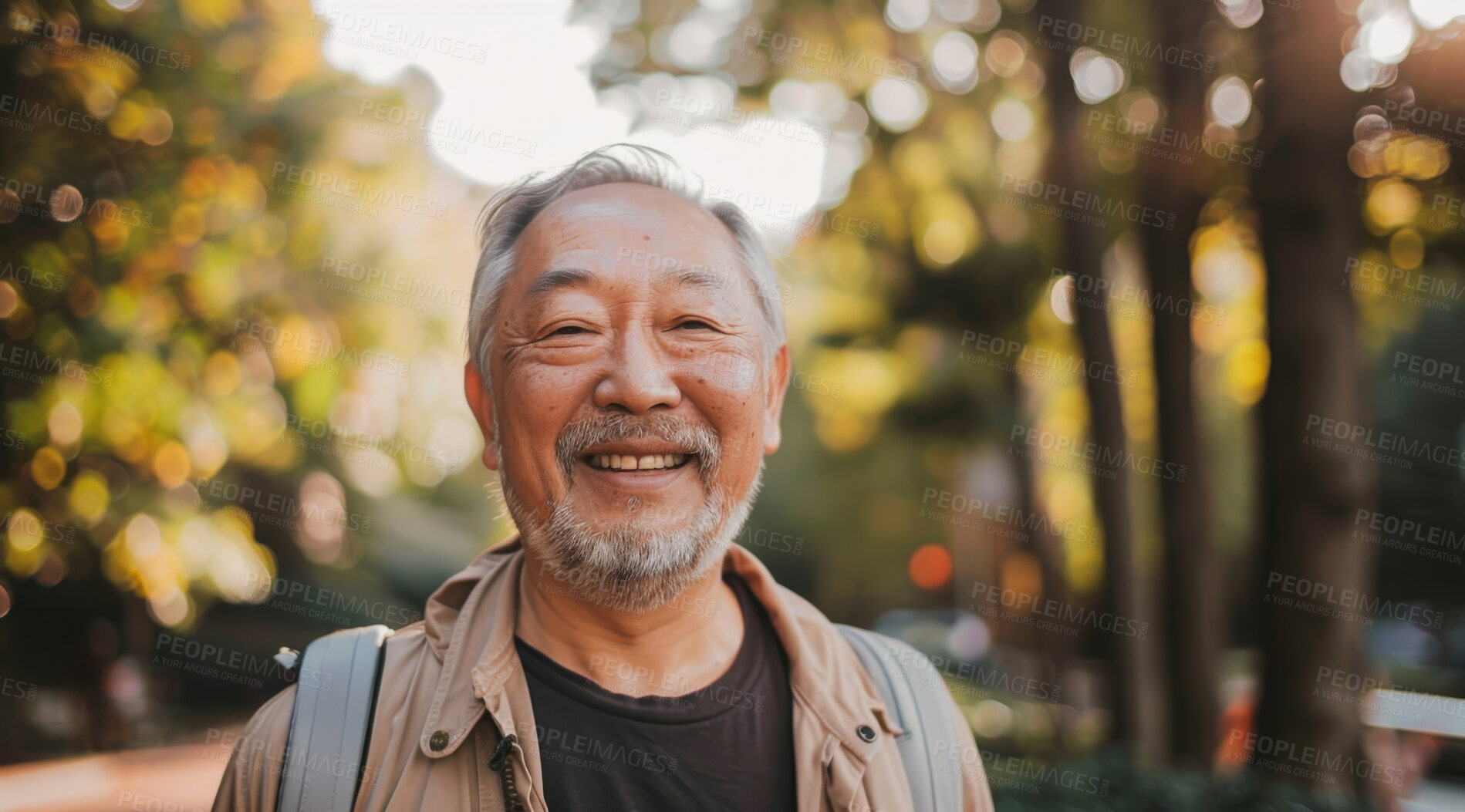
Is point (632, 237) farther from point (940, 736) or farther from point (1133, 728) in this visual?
point (1133, 728)

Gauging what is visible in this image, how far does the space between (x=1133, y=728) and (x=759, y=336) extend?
22.1 feet

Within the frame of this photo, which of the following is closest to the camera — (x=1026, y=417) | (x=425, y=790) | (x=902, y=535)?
(x=425, y=790)

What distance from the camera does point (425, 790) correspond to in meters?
1.93

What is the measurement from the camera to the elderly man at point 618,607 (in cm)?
202

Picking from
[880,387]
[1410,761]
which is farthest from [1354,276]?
[880,387]

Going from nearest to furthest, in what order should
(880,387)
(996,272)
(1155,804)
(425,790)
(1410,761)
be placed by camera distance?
(425,790) → (1155,804) → (1410,761) → (996,272) → (880,387)

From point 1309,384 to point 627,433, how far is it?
4.45m
